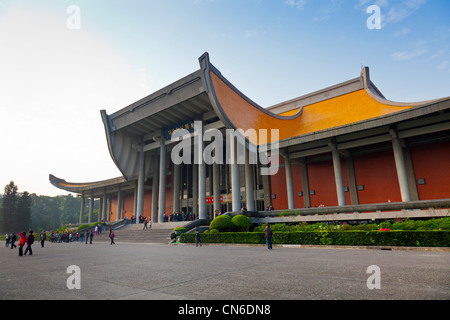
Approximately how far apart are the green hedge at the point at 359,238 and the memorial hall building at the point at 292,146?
15.3ft

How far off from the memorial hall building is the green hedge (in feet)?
15.3

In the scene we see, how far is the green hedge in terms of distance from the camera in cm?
1010

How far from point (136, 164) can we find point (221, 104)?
1755 centimetres

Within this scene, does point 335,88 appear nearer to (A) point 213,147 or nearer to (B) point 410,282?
(A) point 213,147

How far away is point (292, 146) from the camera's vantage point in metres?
23.5

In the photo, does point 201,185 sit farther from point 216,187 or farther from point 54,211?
point 54,211

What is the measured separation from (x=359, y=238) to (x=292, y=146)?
501 inches

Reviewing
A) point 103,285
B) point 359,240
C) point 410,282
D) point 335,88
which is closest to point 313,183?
point 335,88

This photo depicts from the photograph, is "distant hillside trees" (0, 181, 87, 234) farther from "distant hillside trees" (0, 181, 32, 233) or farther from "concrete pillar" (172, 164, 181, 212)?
"concrete pillar" (172, 164, 181, 212)

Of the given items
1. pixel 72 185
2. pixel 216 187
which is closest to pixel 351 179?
pixel 216 187

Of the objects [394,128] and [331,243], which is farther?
[394,128]

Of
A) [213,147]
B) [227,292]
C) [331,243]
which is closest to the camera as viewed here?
[227,292]

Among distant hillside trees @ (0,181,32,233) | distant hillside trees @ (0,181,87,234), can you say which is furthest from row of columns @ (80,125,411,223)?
distant hillside trees @ (0,181,32,233)
